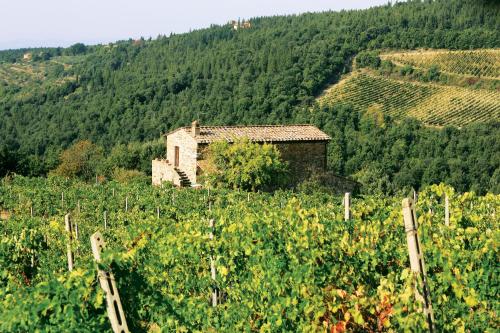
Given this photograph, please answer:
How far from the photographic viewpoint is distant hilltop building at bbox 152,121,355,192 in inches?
934

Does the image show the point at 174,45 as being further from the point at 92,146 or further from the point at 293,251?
the point at 293,251

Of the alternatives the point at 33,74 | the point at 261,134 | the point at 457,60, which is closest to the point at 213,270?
the point at 261,134

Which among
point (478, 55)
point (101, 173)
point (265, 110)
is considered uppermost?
point (478, 55)

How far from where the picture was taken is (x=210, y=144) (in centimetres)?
2328

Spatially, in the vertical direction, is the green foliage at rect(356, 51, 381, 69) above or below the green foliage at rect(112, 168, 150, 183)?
above

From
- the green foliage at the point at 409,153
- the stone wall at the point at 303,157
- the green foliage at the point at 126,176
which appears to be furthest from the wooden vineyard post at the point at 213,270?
the green foliage at the point at 409,153

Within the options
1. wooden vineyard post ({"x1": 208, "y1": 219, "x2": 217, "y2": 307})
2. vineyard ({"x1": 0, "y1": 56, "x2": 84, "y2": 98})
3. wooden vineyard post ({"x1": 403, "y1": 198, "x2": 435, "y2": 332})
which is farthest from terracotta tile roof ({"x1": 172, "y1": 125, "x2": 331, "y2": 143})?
vineyard ({"x1": 0, "y1": 56, "x2": 84, "y2": 98})

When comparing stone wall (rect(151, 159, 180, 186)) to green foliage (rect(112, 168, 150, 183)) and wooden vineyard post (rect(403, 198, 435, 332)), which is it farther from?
wooden vineyard post (rect(403, 198, 435, 332))

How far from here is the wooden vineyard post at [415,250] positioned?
12.1 feet

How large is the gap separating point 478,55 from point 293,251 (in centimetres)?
6320

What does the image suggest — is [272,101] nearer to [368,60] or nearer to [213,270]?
[368,60]

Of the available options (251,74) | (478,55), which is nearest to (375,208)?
(251,74)

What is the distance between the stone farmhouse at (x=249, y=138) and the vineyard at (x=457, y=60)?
129ft

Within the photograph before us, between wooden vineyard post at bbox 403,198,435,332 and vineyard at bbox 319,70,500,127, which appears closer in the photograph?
wooden vineyard post at bbox 403,198,435,332
